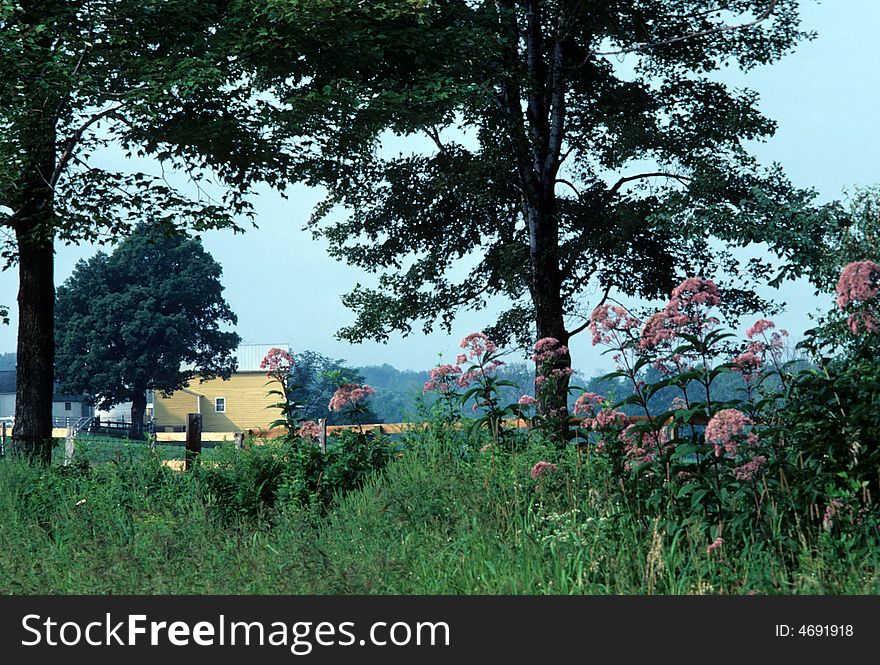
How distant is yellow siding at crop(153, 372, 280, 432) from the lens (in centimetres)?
6775

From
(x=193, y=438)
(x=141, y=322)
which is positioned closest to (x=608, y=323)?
(x=193, y=438)

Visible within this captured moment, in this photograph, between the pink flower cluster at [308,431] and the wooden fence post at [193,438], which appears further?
the wooden fence post at [193,438]

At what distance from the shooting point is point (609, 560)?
5371 mm

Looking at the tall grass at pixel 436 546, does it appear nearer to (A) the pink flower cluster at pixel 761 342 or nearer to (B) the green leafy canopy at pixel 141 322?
(A) the pink flower cluster at pixel 761 342

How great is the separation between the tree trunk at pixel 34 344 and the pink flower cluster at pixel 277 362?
18.9ft

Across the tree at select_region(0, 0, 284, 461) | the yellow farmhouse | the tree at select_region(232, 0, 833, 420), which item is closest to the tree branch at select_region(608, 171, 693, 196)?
the tree at select_region(232, 0, 833, 420)

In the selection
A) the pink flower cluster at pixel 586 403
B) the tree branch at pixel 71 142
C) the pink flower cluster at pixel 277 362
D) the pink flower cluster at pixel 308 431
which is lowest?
the pink flower cluster at pixel 308 431

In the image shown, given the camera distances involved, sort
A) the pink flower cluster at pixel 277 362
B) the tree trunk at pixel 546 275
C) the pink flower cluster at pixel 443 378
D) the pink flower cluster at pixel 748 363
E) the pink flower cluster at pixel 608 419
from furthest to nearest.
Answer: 1. the tree trunk at pixel 546 275
2. the pink flower cluster at pixel 277 362
3. the pink flower cluster at pixel 443 378
4. the pink flower cluster at pixel 608 419
5. the pink flower cluster at pixel 748 363

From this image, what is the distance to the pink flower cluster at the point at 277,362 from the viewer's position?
10.8m

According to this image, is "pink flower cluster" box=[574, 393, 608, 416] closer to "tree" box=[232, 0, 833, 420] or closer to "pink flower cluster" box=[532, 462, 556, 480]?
"pink flower cluster" box=[532, 462, 556, 480]

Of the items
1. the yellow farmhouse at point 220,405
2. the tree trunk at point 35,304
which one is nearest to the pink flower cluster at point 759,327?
the tree trunk at point 35,304

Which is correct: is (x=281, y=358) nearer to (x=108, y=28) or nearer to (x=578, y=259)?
(x=108, y=28)
